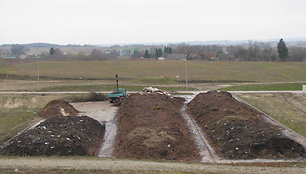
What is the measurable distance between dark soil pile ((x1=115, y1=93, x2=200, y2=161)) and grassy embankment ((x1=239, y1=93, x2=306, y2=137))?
8180mm

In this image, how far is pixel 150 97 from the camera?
35.3 meters

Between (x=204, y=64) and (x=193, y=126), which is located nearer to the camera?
(x=193, y=126)

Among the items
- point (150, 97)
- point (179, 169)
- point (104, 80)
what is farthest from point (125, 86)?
point (179, 169)

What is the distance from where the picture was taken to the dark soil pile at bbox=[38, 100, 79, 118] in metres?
31.7

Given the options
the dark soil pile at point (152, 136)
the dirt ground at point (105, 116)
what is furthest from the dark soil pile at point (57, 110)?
the dark soil pile at point (152, 136)

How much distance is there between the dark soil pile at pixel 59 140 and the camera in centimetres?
1914

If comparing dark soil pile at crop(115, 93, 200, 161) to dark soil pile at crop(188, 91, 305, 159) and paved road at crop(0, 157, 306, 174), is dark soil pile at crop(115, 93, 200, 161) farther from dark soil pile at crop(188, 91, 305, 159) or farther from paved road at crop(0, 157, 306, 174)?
paved road at crop(0, 157, 306, 174)

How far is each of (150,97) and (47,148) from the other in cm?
1721

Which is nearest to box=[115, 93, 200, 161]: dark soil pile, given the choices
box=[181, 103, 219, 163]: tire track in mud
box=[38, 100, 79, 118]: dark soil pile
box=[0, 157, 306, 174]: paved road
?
box=[181, 103, 219, 163]: tire track in mud

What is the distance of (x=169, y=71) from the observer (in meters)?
69.4

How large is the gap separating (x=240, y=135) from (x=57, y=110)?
17.9m

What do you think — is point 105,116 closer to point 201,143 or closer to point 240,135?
point 201,143

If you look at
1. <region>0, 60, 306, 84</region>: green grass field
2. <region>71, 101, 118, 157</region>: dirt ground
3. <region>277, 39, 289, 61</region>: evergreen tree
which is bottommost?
<region>71, 101, 118, 157</region>: dirt ground

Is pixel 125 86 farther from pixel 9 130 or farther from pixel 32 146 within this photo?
pixel 32 146
